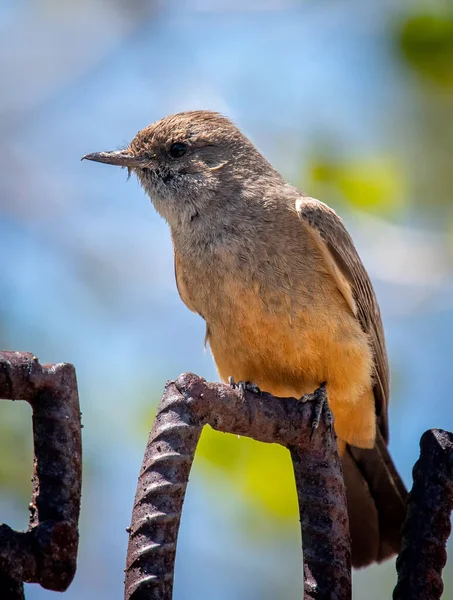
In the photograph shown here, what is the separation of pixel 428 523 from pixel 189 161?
10.6 ft

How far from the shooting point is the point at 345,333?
4.61 metres

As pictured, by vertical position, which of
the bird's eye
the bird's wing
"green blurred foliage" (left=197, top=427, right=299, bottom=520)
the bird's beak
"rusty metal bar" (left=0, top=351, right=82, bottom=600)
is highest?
the bird's eye

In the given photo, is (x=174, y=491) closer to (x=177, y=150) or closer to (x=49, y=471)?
(x=49, y=471)

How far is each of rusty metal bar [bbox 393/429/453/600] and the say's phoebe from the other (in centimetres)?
184

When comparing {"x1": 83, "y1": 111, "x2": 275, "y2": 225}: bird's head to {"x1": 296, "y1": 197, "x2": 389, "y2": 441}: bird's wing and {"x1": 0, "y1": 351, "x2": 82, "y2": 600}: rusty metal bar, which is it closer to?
{"x1": 296, "y1": 197, "x2": 389, "y2": 441}: bird's wing

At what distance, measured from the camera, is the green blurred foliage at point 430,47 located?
6066mm

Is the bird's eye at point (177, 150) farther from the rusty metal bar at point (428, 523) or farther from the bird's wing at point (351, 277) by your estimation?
the rusty metal bar at point (428, 523)

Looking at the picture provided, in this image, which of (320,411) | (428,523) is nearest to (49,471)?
(428,523)

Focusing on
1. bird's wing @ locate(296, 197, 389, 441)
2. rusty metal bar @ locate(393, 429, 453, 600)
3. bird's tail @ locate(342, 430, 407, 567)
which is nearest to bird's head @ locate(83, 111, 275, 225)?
bird's wing @ locate(296, 197, 389, 441)

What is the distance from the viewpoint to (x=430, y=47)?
613cm

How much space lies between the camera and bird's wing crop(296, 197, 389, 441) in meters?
4.75

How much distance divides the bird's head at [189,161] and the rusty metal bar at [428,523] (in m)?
2.63

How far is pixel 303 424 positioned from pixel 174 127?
10.0 feet

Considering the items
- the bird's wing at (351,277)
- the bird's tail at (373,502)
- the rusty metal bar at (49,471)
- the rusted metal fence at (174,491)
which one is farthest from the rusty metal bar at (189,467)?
the bird's wing at (351,277)
